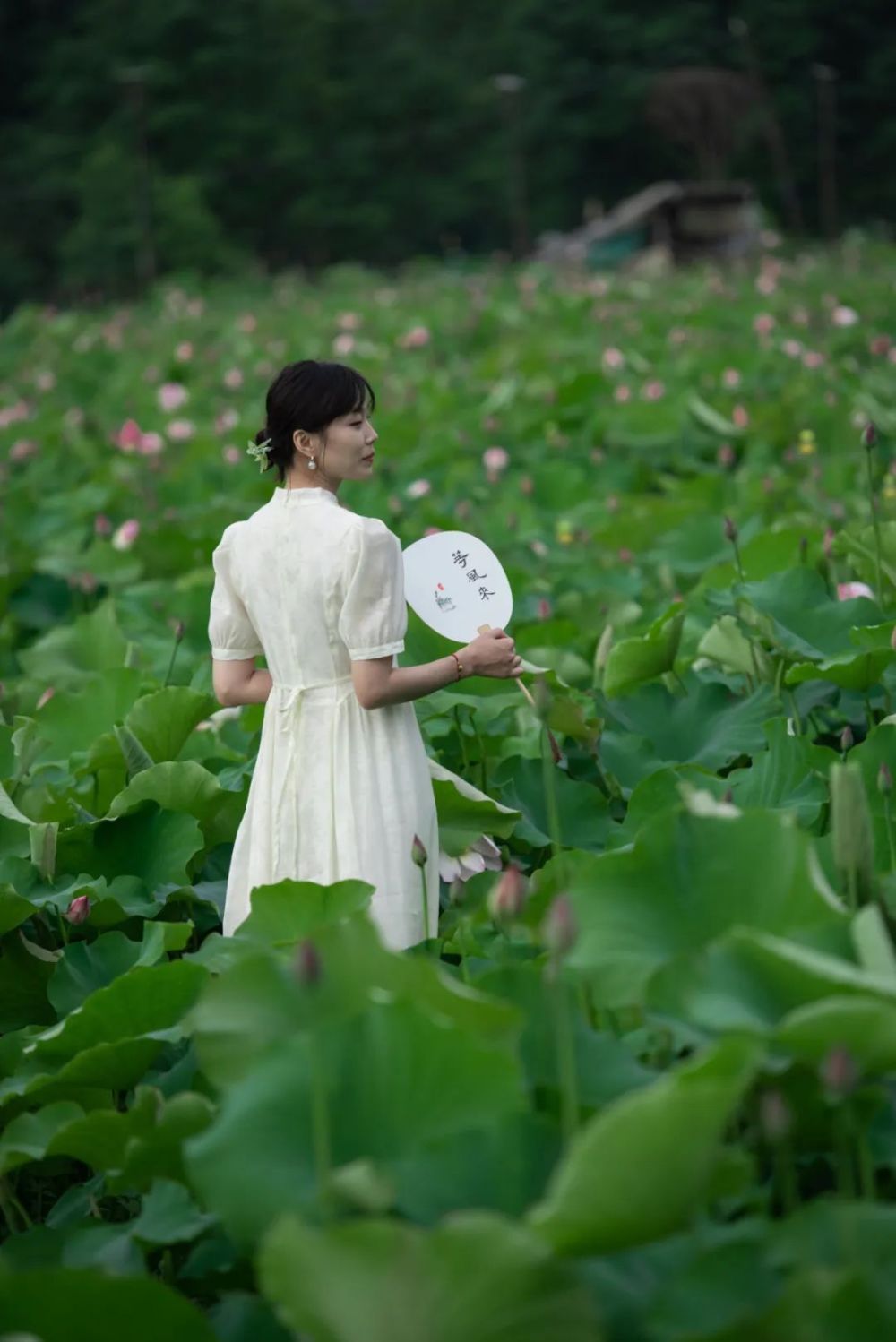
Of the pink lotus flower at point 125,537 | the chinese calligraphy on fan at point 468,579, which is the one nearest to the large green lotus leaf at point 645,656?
the chinese calligraphy on fan at point 468,579

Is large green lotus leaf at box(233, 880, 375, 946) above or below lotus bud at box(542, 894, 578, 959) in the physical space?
below

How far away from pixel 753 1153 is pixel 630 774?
2.68 feet

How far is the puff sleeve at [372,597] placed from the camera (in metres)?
1.64

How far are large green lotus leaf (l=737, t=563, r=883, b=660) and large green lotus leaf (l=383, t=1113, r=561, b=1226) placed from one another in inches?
44.0

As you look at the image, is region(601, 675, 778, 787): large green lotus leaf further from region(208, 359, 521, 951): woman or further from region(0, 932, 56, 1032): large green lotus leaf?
region(0, 932, 56, 1032): large green lotus leaf

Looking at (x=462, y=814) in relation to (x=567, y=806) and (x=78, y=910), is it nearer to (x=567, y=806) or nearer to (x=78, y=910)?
(x=567, y=806)

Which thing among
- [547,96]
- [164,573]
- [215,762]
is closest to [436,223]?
[547,96]

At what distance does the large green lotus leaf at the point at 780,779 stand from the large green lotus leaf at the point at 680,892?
47cm

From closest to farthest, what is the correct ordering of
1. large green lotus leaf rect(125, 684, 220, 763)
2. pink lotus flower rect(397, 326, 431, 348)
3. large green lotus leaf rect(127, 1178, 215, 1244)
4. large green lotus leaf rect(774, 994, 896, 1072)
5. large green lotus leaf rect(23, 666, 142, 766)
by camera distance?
large green lotus leaf rect(774, 994, 896, 1072), large green lotus leaf rect(127, 1178, 215, 1244), large green lotus leaf rect(125, 684, 220, 763), large green lotus leaf rect(23, 666, 142, 766), pink lotus flower rect(397, 326, 431, 348)

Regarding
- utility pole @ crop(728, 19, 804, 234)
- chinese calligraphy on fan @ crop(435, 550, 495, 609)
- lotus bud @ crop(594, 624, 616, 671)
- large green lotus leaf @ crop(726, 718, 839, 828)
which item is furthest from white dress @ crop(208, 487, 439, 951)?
utility pole @ crop(728, 19, 804, 234)

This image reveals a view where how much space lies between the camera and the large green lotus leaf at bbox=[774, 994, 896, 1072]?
109 cm

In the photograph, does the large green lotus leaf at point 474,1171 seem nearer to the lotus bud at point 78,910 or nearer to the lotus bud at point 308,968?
the lotus bud at point 308,968

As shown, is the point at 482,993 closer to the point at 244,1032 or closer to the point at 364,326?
the point at 244,1032

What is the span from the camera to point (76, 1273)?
113 centimetres
